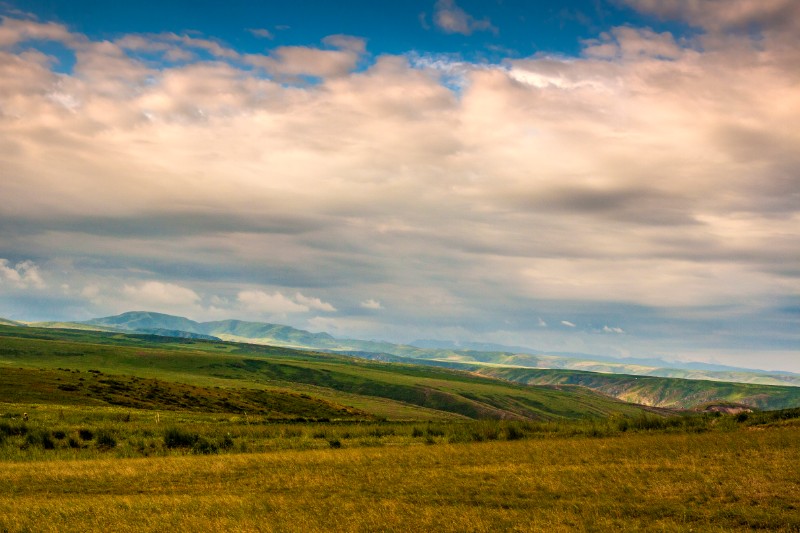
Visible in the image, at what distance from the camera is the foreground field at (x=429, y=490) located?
22.0 meters

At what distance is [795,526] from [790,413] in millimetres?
42655

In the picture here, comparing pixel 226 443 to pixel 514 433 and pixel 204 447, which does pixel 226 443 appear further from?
pixel 514 433

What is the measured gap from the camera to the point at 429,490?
2789 centimetres

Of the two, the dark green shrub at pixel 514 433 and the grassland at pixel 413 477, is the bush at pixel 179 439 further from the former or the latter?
the dark green shrub at pixel 514 433

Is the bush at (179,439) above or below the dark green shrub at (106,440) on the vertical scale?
above

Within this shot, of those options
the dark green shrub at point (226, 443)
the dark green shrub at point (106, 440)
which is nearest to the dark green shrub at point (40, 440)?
the dark green shrub at point (106, 440)

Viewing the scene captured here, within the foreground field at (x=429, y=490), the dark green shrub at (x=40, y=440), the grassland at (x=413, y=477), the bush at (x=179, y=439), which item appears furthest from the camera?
the bush at (x=179, y=439)

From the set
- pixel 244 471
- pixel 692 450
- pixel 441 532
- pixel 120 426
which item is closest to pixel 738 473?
pixel 692 450

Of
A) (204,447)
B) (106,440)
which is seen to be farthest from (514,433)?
(106,440)

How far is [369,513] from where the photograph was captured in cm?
2333

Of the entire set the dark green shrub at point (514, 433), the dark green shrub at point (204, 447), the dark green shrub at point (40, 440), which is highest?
the dark green shrub at point (514, 433)

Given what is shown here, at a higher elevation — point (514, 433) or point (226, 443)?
point (514, 433)

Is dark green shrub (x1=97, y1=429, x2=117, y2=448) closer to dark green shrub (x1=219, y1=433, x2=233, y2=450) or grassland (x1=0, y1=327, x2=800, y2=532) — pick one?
grassland (x1=0, y1=327, x2=800, y2=532)

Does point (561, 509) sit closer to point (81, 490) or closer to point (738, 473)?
point (738, 473)
